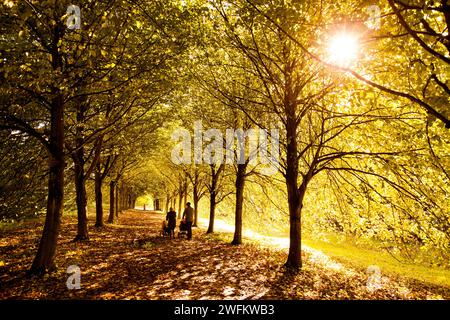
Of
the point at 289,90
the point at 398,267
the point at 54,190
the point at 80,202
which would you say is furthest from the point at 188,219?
the point at 398,267

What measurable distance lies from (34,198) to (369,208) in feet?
43.4

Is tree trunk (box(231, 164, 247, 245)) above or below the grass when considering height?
above

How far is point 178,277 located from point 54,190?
16.4 ft

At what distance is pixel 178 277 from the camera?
365 inches

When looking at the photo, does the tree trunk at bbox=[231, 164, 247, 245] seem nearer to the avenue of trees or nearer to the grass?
the avenue of trees

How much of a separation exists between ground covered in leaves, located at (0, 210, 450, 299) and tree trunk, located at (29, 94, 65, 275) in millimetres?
722

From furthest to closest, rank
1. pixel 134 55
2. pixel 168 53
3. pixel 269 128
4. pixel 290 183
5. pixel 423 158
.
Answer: pixel 269 128, pixel 290 183, pixel 168 53, pixel 134 55, pixel 423 158

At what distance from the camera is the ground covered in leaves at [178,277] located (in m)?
7.74

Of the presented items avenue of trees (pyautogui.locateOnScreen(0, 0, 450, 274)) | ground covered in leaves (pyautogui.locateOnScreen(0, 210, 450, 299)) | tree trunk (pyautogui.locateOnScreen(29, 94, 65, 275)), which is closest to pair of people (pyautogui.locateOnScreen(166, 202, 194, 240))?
ground covered in leaves (pyautogui.locateOnScreen(0, 210, 450, 299))

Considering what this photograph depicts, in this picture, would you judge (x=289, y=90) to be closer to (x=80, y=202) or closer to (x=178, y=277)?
(x=178, y=277)

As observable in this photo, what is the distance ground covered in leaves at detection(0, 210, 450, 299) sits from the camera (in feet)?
25.4

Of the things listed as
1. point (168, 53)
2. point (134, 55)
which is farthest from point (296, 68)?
point (134, 55)

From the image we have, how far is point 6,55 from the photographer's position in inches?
298

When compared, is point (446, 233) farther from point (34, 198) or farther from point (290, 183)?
point (34, 198)
